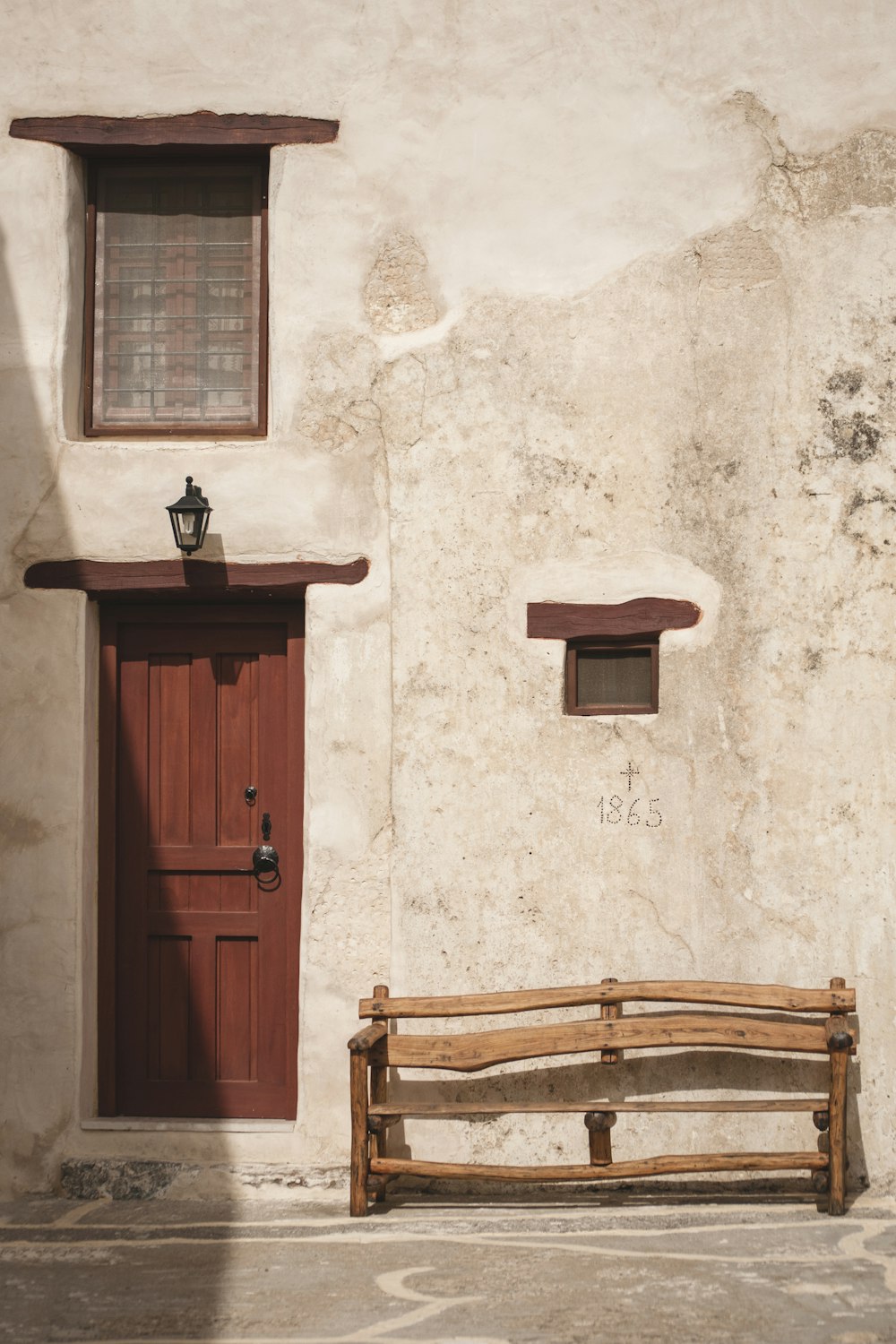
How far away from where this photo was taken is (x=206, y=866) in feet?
18.0

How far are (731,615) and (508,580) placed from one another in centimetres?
89

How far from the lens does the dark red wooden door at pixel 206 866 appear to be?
5.47m

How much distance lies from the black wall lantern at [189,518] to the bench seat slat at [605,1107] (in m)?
2.27

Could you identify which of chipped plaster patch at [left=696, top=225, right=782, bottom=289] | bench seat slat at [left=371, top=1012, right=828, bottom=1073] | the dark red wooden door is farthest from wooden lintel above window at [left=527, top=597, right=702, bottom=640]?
bench seat slat at [left=371, top=1012, right=828, bottom=1073]

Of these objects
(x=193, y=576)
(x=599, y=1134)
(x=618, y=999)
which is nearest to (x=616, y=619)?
(x=618, y=999)

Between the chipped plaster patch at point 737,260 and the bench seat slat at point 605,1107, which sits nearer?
the bench seat slat at point 605,1107

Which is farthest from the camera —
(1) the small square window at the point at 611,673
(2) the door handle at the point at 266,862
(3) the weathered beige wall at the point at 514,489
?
(2) the door handle at the point at 266,862

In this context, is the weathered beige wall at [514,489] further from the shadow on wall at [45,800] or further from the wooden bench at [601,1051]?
the wooden bench at [601,1051]

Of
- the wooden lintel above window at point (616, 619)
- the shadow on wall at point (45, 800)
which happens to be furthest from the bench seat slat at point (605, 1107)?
the wooden lintel above window at point (616, 619)

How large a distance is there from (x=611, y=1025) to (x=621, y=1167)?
513 mm

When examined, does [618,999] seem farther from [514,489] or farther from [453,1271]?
[514,489]

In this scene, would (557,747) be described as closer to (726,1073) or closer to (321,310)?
(726,1073)

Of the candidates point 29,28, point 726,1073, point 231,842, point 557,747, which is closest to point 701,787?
point 557,747

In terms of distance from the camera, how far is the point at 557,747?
207 inches
